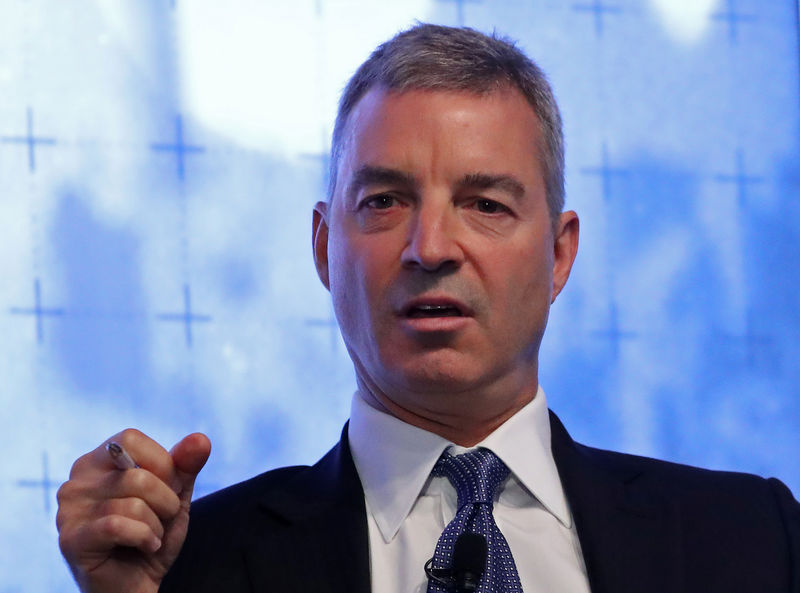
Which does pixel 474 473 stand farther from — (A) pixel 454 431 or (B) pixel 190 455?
(B) pixel 190 455

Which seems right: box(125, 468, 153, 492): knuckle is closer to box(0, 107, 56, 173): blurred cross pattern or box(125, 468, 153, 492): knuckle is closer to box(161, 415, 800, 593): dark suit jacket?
box(161, 415, 800, 593): dark suit jacket

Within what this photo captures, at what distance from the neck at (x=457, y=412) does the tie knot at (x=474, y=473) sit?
0.25 ft

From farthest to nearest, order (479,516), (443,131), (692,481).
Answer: (692,481) < (443,131) < (479,516)

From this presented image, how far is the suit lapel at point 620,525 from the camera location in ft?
6.67

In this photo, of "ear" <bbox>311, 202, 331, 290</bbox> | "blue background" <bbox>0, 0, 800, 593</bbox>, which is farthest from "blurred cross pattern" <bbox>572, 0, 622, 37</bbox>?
"ear" <bbox>311, 202, 331, 290</bbox>

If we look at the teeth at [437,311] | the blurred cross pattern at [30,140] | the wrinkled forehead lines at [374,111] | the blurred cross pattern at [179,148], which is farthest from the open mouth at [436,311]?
the blurred cross pattern at [30,140]

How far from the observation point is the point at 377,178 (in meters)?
2.14

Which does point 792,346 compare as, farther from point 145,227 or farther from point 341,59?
point 145,227

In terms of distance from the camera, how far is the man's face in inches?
81.0

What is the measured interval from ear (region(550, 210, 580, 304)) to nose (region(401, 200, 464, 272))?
0.31 m

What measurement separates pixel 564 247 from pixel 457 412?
397 mm

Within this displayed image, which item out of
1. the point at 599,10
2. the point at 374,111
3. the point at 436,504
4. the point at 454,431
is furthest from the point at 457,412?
the point at 599,10

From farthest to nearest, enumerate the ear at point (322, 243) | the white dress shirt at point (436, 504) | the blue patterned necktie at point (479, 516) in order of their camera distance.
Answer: the ear at point (322, 243)
the white dress shirt at point (436, 504)
the blue patterned necktie at point (479, 516)

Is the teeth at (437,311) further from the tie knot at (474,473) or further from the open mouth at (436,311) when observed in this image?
the tie knot at (474,473)
